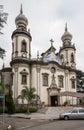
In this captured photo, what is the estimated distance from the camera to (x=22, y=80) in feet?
144

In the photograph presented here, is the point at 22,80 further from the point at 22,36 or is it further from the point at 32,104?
the point at 22,36

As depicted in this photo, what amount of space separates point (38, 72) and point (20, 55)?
4.29m

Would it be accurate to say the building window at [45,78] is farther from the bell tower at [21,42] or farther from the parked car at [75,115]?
the parked car at [75,115]

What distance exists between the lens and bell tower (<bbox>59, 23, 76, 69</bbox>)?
169ft

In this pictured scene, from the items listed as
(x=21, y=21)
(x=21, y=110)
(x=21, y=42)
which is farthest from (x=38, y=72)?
(x=21, y=21)

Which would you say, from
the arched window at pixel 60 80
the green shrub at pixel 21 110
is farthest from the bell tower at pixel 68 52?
the green shrub at pixel 21 110

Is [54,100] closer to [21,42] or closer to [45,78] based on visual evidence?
[45,78]

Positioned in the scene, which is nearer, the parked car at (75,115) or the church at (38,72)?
the parked car at (75,115)

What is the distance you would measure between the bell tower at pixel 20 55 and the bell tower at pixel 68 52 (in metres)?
8.42

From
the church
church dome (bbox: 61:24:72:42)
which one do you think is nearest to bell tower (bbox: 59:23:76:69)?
church dome (bbox: 61:24:72:42)

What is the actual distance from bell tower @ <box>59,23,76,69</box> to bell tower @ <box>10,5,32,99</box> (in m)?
8.42

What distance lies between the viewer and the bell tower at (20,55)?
143ft

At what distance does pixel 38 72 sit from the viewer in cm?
4512

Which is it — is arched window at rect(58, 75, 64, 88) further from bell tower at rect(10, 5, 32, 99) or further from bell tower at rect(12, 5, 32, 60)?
bell tower at rect(12, 5, 32, 60)
